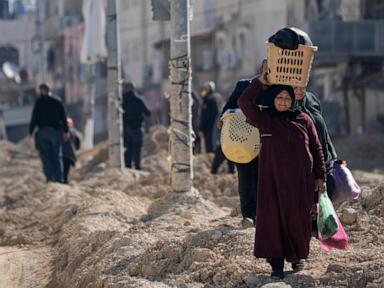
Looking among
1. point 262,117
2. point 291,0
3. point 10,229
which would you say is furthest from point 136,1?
point 262,117

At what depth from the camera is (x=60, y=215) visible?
13852 mm

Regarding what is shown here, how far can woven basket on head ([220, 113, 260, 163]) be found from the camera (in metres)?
9.48

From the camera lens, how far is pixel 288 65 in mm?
7863

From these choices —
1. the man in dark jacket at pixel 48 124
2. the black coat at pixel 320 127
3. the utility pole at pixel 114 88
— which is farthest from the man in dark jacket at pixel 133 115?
the black coat at pixel 320 127

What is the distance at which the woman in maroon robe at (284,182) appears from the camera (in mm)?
7637

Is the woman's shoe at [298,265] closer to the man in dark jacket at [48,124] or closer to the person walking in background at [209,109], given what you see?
the man in dark jacket at [48,124]

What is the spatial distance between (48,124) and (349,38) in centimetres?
2020

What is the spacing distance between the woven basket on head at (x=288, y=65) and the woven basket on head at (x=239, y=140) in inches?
65.1

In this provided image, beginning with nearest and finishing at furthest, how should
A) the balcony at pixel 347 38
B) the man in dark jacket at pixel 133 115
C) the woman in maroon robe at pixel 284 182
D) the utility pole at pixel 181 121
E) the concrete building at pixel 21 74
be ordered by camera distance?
the woman in maroon robe at pixel 284 182, the utility pole at pixel 181 121, the man in dark jacket at pixel 133 115, the balcony at pixel 347 38, the concrete building at pixel 21 74

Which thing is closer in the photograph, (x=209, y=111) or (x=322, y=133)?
(x=322, y=133)

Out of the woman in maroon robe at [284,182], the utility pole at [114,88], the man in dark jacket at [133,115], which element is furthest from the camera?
the man in dark jacket at [133,115]

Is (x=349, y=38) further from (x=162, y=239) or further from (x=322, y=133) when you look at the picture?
(x=322, y=133)

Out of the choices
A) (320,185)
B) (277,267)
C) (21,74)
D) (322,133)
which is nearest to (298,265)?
(277,267)

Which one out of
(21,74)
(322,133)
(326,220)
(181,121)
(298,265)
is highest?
(322,133)
